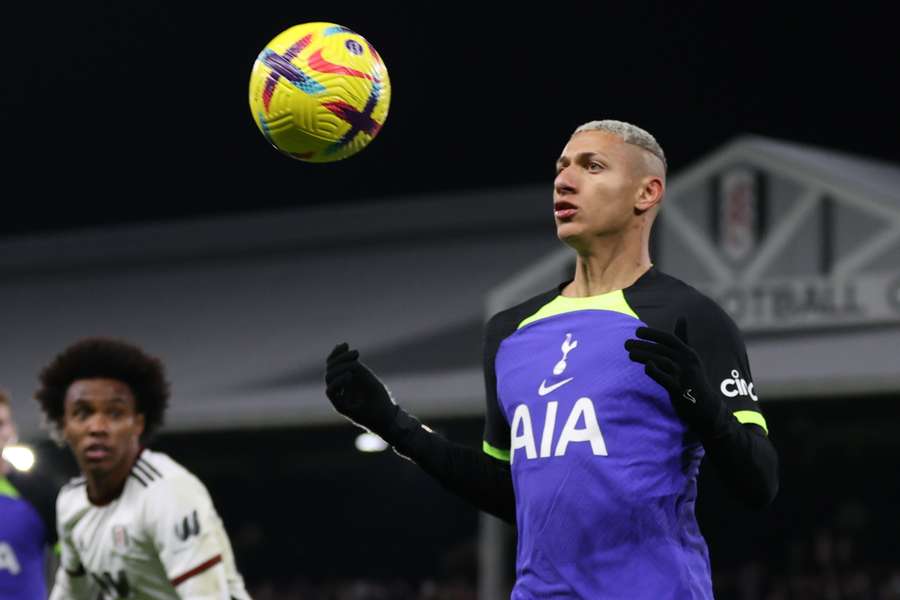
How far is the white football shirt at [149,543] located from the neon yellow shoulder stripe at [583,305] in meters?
1.85

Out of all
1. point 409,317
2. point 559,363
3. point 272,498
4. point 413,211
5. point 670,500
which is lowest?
point 670,500

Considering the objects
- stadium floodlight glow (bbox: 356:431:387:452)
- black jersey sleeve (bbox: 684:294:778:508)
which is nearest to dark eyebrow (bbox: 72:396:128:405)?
black jersey sleeve (bbox: 684:294:778:508)

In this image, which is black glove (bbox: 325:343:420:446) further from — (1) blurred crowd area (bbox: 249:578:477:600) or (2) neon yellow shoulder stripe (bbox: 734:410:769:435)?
(1) blurred crowd area (bbox: 249:578:477:600)

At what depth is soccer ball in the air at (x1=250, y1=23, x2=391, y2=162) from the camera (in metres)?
5.07

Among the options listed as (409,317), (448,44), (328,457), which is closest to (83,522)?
(448,44)

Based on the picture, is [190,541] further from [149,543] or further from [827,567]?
[827,567]

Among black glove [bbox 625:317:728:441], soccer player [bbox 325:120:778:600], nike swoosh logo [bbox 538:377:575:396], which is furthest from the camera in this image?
nike swoosh logo [bbox 538:377:575:396]

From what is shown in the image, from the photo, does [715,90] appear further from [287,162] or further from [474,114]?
[287,162]

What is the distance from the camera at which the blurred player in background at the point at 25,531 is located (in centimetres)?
643

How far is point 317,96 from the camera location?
508 cm

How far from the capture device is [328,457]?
841 inches

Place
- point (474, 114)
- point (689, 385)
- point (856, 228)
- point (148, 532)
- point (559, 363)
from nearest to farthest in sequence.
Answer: point (689, 385) → point (559, 363) → point (148, 532) → point (856, 228) → point (474, 114)

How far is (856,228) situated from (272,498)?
412 inches

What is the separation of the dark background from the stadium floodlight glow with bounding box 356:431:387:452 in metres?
2.82
